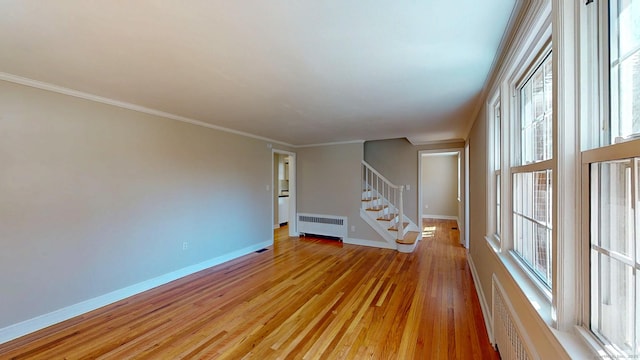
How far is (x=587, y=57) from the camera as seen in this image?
2.72ft

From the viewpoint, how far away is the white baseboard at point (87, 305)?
7.05ft

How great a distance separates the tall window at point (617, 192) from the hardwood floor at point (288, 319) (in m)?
1.47

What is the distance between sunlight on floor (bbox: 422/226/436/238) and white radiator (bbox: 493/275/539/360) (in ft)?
13.9

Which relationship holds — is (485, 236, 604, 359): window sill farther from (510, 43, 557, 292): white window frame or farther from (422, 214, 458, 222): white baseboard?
(422, 214, 458, 222): white baseboard

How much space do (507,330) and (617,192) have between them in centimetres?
123

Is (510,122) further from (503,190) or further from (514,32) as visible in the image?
(514,32)

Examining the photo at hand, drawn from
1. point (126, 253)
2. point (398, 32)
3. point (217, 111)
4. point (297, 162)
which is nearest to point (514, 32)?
point (398, 32)

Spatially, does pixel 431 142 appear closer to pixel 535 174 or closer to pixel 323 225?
pixel 323 225

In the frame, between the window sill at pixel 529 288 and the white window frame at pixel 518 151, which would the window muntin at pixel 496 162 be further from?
the window sill at pixel 529 288

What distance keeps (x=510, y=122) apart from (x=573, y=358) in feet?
5.23

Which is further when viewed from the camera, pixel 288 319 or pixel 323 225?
pixel 323 225

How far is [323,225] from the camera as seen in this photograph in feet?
18.8

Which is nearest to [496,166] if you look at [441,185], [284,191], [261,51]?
[261,51]

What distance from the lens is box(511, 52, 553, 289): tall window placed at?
1.26 metres
